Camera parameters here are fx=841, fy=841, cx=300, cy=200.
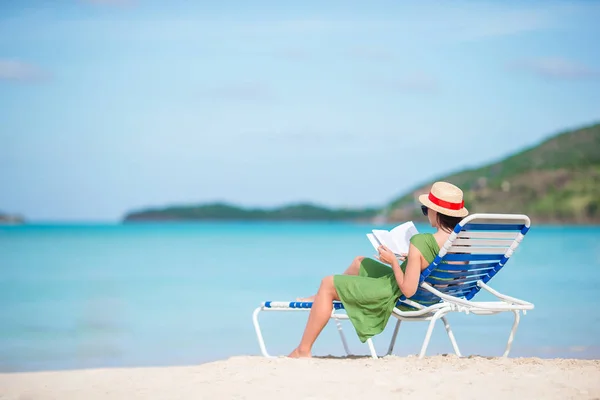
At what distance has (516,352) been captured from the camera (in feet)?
25.8

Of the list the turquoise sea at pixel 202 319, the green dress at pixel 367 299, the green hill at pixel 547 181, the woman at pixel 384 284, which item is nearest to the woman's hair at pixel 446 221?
the woman at pixel 384 284

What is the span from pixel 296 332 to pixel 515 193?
57.6 meters

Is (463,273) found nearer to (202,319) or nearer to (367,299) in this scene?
(367,299)

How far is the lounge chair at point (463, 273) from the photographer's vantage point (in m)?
5.05

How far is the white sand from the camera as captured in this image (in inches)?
172

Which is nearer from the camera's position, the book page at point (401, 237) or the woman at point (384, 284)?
the woman at point (384, 284)

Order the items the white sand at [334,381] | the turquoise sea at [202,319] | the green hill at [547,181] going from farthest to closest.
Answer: the green hill at [547,181] < the turquoise sea at [202,319] < the white sand at [334,381]

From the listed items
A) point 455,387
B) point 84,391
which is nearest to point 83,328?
point 84,391

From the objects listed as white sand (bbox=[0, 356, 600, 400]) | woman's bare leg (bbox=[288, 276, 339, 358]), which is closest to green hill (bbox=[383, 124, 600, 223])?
woman's bare leg (bbox=[288, 276, 339, 358])

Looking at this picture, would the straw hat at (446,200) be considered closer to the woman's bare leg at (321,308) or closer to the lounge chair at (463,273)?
the lounge chair at (463,273)

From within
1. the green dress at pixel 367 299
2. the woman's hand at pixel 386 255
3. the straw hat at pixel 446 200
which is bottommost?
the green dress at pixel 367 299

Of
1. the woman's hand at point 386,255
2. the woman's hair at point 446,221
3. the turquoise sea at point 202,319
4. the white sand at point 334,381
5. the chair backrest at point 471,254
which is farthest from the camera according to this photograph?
the turquoise sea at point 202,319

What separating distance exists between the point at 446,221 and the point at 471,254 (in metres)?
0.26

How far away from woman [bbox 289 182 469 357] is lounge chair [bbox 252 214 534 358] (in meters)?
0.09
